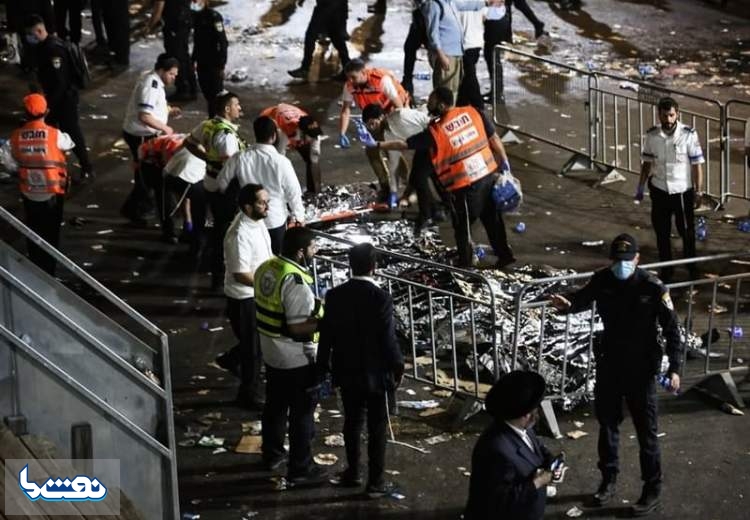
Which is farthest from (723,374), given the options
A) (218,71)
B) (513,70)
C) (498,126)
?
(513,70)

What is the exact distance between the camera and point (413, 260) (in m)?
9.63

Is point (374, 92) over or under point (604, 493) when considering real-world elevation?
over

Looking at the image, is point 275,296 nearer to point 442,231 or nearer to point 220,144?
point 220,144

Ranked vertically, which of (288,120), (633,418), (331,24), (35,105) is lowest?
(633,418)

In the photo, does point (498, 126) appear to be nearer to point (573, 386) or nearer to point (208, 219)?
point (208, 219)

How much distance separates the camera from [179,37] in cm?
1694

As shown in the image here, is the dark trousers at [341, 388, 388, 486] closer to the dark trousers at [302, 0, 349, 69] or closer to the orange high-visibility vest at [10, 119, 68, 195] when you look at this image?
the orange high-visibility vest at [10, 119, 68, 195]

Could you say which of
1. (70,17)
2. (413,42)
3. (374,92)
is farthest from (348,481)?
(70,17)

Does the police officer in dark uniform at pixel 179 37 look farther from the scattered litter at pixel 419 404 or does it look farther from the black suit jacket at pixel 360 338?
the black suit jacket at pixel 360 338

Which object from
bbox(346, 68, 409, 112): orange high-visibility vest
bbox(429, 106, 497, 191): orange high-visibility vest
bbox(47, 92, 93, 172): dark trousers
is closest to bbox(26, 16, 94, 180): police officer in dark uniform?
bbox(47, 92, 93, 172): dark trousers

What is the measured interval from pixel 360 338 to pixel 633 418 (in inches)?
69.6

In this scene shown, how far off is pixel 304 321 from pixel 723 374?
3.24m

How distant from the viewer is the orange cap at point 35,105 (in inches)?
440

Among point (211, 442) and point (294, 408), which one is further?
point (211, 442)
